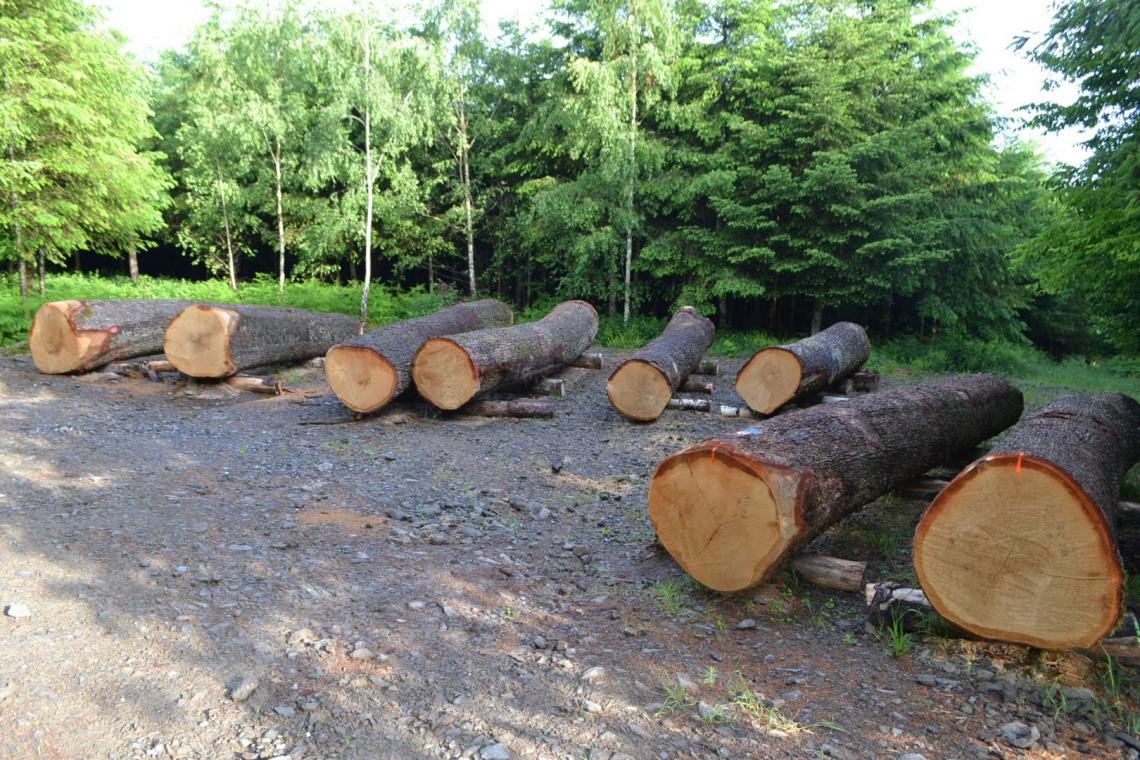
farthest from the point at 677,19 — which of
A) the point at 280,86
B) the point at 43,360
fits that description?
the point at 43,360

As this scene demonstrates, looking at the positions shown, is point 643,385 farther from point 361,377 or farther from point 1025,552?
point 1025,552

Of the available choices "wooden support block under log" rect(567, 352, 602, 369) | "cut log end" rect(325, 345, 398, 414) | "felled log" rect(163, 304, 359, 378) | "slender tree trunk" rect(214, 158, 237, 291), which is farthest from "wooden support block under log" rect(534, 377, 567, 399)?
"slender tree trunk" rect(214, 158, 237, 291)

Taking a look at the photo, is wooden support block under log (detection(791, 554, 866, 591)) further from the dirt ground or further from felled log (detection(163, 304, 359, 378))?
felled log (detection(163, 304, 359, 378))

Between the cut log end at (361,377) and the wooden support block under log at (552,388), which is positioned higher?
the cut log end at (361,377)

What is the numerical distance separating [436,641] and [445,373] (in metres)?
4.76

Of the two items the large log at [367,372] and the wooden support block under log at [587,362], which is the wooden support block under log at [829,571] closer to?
the large log at [367,372]

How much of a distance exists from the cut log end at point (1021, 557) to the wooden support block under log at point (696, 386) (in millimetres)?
6501

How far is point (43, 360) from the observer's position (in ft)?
29.4

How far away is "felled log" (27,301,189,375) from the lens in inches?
348

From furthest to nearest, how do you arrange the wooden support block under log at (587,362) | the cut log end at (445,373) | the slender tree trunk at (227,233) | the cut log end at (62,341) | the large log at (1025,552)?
the slender tree trunk at (227,233) → the wooden support block under log at (587,362) → the cut log end at (62,341) → the cut log end at (445,373) → the large log at (1025,552)

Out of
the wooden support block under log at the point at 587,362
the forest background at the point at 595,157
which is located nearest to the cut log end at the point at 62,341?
the forest background at the point at 595,157

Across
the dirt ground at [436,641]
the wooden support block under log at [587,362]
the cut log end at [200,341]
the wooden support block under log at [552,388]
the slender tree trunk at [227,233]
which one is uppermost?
the slender tree trunk at [227,233]

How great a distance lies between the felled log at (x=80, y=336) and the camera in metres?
8.83

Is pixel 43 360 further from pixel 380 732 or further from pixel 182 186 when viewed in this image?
pixel 182 186
